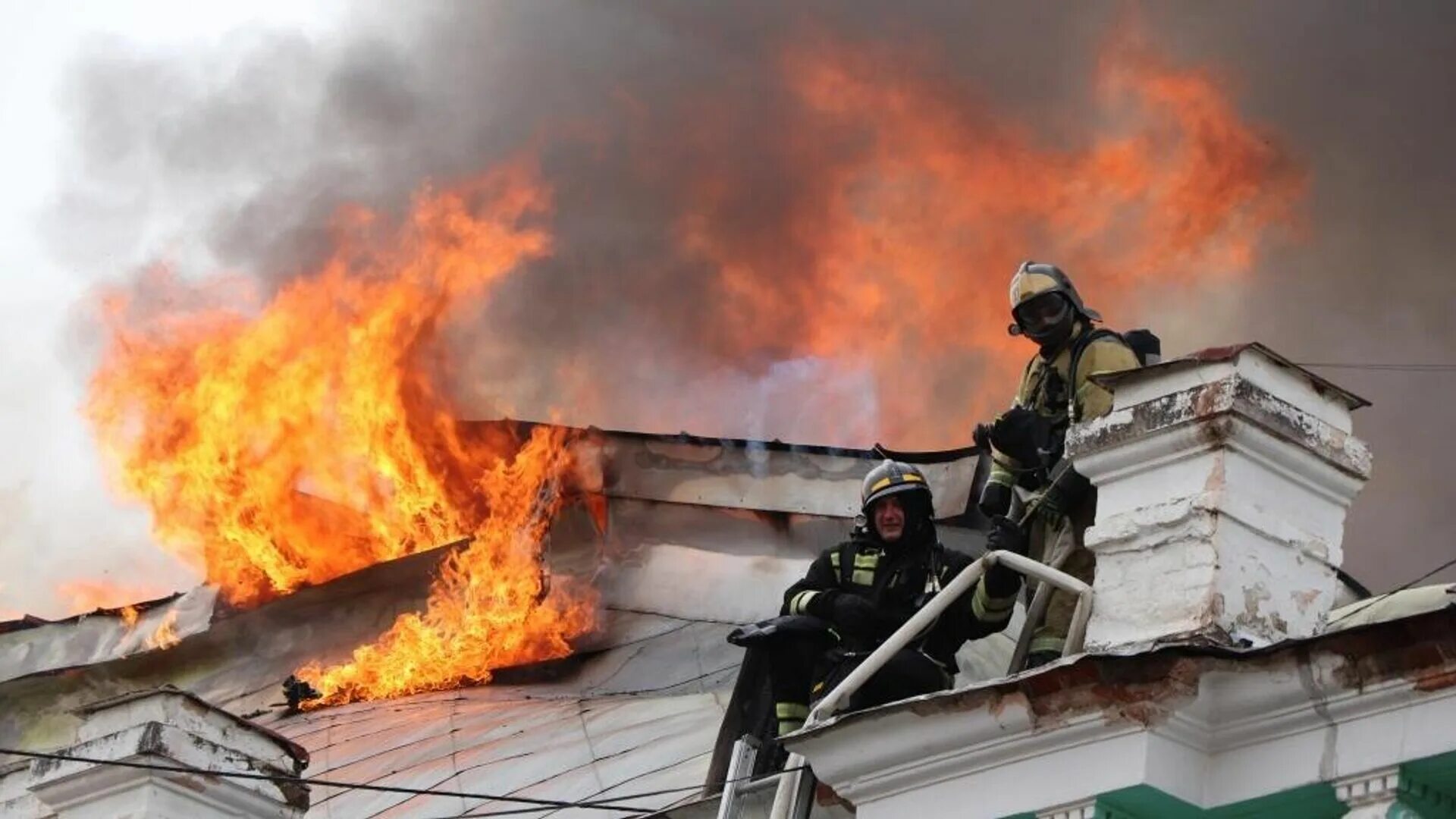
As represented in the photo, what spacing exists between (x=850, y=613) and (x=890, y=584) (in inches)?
10.4

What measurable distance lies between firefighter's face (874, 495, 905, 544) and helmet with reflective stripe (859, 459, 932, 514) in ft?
0.14

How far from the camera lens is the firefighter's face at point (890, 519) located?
11.2m

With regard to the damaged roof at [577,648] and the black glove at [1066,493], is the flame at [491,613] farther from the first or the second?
the black glove at [1066,493]

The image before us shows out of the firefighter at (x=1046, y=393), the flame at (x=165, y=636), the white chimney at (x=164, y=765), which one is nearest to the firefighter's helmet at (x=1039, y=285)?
the firefighter at (x=1046, y=393)

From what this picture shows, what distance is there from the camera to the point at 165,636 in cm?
2127

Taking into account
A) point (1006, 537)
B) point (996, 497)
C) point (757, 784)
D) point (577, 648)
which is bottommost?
point (757, 784)

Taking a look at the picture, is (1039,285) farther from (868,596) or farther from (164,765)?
(164,765)

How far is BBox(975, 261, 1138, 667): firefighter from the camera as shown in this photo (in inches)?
413

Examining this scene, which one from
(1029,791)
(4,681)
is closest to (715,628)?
(4,681)

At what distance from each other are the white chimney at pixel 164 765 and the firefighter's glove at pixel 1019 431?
381cm

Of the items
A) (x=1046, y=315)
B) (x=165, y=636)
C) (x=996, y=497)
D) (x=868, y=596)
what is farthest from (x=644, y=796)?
(x=165, y=636)

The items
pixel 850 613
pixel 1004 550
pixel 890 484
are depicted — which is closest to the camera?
pixel 1004 550

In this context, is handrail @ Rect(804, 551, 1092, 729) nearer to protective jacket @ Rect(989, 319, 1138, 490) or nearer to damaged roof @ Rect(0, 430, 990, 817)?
protective jacket @ Rect(989, 319, 1138, 490)

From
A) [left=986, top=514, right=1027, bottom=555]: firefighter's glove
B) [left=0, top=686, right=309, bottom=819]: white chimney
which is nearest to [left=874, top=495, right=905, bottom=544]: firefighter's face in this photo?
[left=986, top=514, right=1027, bottom=555]: firefighter's glove
